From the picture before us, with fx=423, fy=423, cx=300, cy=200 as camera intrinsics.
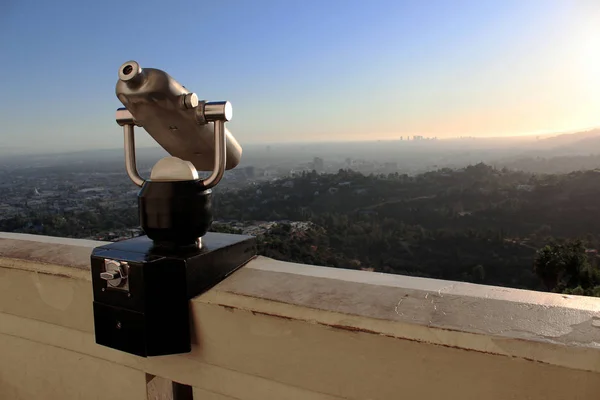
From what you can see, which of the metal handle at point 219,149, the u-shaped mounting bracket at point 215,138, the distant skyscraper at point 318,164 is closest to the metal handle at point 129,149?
the u-shaped mounting bracket at point 215,138

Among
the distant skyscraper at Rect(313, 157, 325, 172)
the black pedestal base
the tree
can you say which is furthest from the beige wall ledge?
the distant skyscraper at Rect(313, 157, 325, 172)

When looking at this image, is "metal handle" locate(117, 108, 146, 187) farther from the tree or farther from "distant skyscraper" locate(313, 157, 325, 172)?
"distant skyscraper" locate(313, 157, 325, 172)

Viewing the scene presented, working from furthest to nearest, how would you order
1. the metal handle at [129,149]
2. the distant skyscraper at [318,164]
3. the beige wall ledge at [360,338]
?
the distant skyscraper at [318,164]
the metal handle at [129,149]
the beige wall ledge at [360,338]

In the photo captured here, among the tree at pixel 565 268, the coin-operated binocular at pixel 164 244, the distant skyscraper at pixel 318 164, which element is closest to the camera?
the coin-operated binocular at pixel 164 244

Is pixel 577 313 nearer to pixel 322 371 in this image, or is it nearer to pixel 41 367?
pixel 322 371

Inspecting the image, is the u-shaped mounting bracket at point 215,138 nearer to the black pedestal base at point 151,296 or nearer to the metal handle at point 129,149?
the metal handle at point 129,149

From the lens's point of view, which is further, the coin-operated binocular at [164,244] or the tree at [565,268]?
the tree at [565,268]

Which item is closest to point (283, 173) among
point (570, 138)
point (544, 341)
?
point (570, 138)
